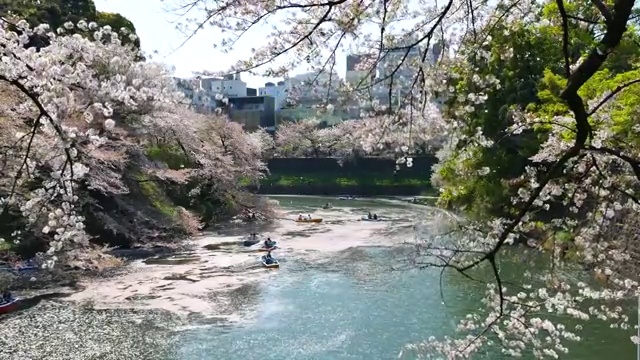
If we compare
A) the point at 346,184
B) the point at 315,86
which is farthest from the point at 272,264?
the point at 346,184

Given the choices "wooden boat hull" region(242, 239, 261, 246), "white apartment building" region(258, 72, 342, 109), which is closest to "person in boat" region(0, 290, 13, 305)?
"wooden boat hull" region(242, 239, 261, 246)

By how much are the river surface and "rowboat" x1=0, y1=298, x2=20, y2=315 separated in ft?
1.04

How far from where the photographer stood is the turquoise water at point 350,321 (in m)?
7.80

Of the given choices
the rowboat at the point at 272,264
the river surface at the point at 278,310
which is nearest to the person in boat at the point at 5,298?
the river surface at the point at 278,310

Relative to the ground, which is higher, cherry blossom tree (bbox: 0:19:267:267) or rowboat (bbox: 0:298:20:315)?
cherry blossom tree (bbox: 0:19:267:267)

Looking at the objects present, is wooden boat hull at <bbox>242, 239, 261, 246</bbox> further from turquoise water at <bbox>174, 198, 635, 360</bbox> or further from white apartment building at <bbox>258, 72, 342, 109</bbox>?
white apartment building at <bbox>258, 72, 342, 109</bbox>

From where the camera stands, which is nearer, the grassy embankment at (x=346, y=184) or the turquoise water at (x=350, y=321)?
the turquoise water at (x=350, y=321)

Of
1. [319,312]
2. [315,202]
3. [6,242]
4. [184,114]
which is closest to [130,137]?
[184,114]

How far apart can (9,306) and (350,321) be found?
5643mm

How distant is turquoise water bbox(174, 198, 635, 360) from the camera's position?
780cm

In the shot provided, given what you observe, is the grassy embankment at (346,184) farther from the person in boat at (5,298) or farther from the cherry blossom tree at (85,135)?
the person in boat at (5,298)

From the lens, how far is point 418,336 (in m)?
8.23

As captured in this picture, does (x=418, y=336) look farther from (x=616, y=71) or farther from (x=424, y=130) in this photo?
(x=616, y=71)

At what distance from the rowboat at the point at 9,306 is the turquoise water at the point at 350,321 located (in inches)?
125
